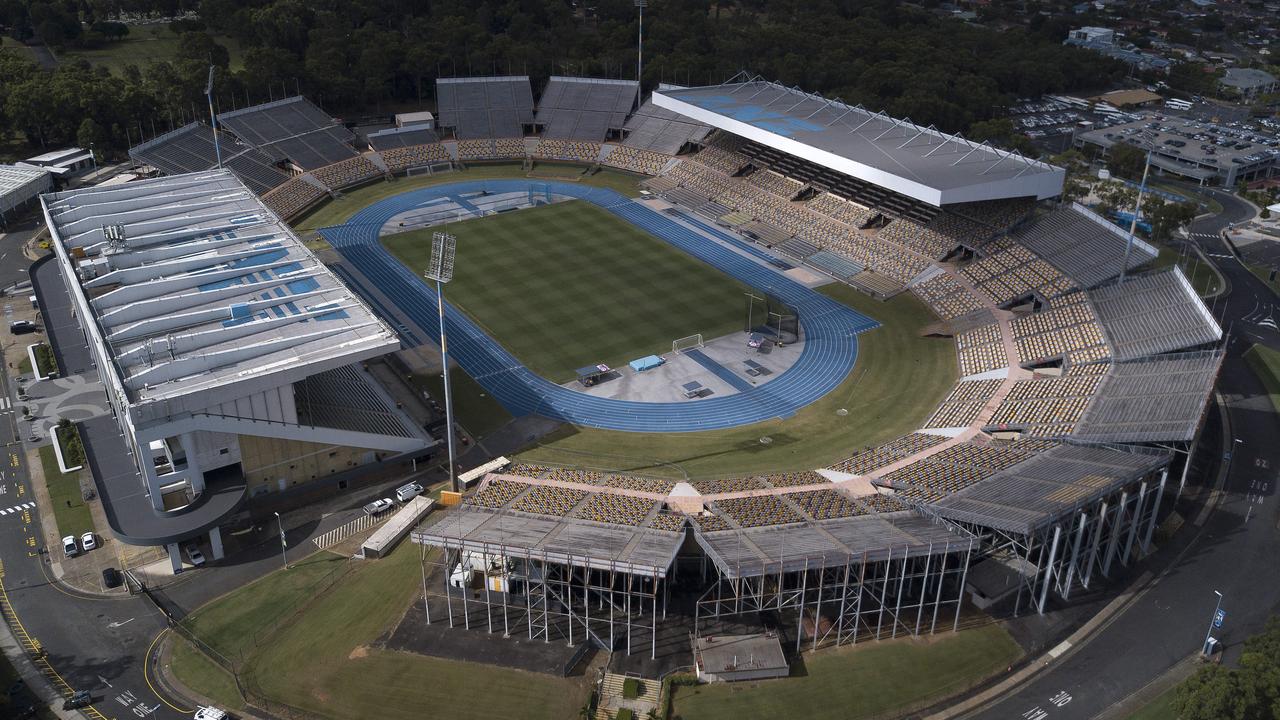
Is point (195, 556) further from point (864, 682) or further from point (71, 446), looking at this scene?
point (864, 682)

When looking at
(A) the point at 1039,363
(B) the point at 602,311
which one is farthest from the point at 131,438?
(A) the point at 1039,363

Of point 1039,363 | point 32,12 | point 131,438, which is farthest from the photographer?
point 32,12

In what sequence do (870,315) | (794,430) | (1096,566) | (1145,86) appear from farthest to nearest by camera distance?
(1145,86)
(870,315)
(794,430)
(1096,566)

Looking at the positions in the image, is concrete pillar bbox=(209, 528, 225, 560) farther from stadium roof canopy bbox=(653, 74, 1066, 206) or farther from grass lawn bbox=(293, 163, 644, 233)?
stadium roof canopy bbox=(653, 74, 1066, 206)

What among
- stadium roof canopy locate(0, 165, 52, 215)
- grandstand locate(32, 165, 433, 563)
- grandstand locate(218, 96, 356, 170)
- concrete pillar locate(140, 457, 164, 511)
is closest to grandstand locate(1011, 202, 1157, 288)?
grandstand locate(32, 165, 433, 563)

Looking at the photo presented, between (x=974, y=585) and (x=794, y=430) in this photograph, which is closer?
(x=974, y=585)

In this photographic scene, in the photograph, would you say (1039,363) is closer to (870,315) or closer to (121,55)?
(870,315)

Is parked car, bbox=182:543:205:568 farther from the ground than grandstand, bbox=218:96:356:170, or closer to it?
closer to it
